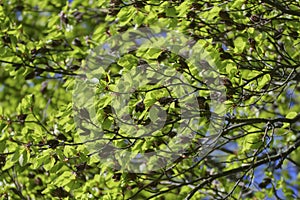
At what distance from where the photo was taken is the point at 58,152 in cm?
374

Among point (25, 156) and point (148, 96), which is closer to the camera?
point (148, 96)

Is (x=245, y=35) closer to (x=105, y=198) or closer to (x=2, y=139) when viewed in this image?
(x=105, y=198)

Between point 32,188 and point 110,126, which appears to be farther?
point 32,188

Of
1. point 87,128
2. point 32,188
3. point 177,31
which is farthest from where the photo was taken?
point 32,188

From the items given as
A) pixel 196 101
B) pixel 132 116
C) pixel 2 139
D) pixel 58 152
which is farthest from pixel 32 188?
pixel 196 101

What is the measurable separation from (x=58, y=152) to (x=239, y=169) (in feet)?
4.51

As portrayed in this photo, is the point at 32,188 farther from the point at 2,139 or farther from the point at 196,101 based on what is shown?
the point at 196,101

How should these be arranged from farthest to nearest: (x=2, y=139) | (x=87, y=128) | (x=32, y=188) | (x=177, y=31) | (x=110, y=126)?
(x=32, y=188)
(x=177, y=31)
(x=2, y=139)
(x=87, y=128)
(x=110, y=126)

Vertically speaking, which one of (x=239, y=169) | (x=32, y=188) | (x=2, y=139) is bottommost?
(x=32, y=188)

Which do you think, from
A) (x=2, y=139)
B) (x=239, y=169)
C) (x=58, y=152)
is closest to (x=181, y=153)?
(x=239, y=169)

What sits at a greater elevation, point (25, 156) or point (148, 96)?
point (148, 96)

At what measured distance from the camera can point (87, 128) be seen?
12.4 ft

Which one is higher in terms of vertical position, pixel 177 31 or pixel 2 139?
pixel 177 31

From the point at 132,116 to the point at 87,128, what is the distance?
0.32 m
